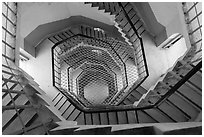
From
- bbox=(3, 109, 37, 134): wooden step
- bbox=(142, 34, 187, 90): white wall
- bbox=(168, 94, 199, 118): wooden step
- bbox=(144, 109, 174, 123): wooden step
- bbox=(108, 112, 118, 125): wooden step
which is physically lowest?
bbox=(108, 112, 118, 125): wooden step

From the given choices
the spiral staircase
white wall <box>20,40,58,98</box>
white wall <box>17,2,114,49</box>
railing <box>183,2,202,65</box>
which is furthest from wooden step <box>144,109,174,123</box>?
white wall <box>20,40,58,98</box>

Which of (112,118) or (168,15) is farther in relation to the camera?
(168,15)

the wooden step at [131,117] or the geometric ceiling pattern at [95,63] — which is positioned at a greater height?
the geometric ceiling pattern at [95,63]

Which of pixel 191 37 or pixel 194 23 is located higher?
pixel 194 23

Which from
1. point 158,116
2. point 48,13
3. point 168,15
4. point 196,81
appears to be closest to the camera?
point 196,81

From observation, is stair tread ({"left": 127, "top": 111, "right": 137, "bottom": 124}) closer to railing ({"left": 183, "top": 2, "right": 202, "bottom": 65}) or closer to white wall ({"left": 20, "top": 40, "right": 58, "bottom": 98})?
railing ({"left": 183, "top": 2, "right": 202, "bottom": 65})

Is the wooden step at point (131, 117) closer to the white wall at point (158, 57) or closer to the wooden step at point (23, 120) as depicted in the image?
the wooden step at point (23, 120)

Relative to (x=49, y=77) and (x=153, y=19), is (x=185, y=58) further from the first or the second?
(x=49, y=77)

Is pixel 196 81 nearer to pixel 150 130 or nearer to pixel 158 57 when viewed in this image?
pixel 150 130

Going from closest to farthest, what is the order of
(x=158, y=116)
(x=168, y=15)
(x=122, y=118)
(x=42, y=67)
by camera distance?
(x=158, y=116)
(x=122, y=118)
(x=168, y=15)
(x=42, y=67)

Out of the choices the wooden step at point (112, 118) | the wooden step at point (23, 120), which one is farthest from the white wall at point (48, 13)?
the wooden step at point (112, 118)

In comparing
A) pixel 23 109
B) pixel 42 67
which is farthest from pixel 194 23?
pixel 42 67

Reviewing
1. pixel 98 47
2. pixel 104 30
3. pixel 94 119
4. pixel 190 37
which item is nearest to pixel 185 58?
pixel 190 37

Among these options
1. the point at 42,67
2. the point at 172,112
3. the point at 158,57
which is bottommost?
the point at 172,112
